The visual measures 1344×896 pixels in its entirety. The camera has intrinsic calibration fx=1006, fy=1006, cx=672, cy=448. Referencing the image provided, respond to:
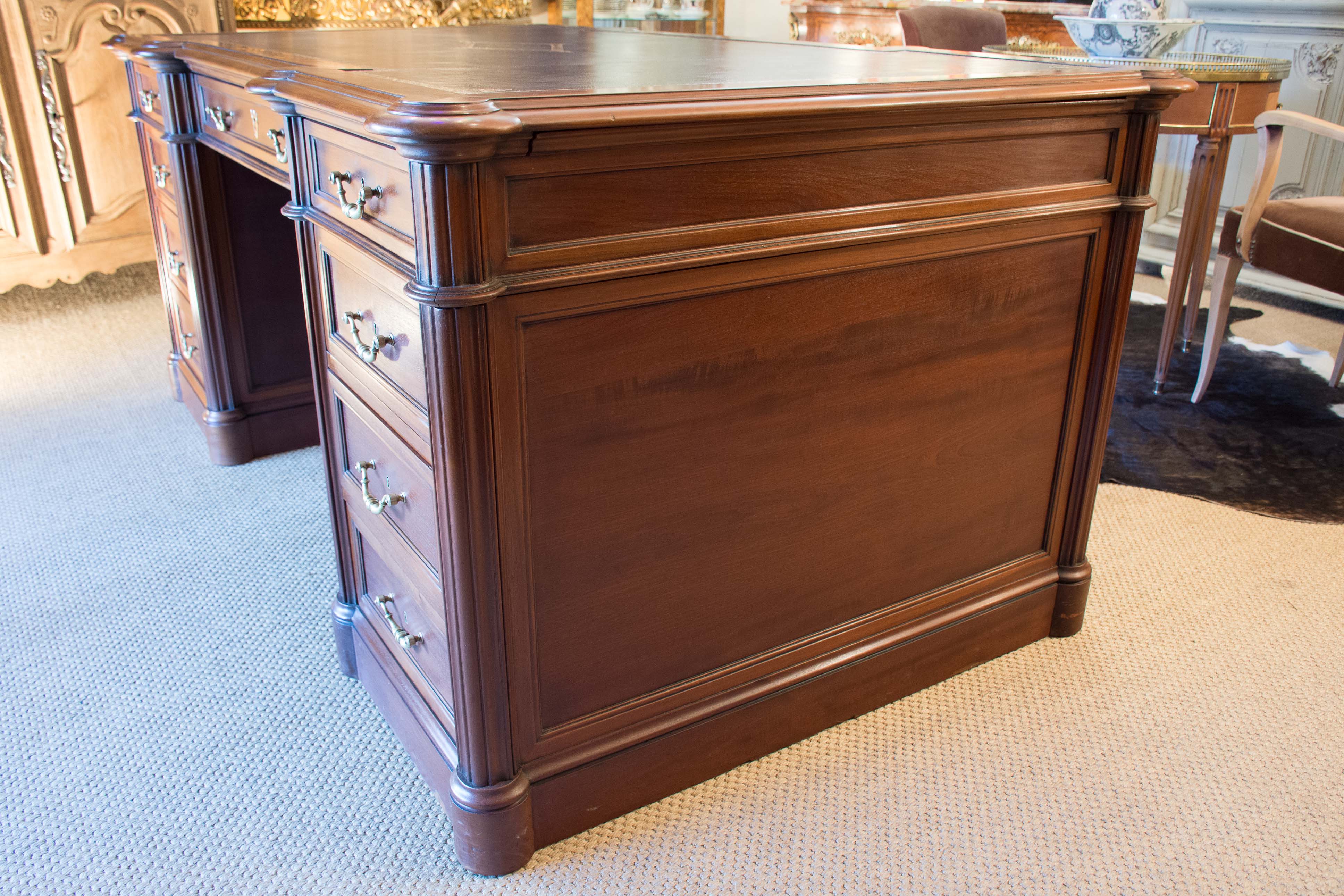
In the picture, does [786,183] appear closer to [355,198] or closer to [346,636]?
[355,198]

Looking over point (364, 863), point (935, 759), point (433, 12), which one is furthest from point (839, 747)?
point (433, 12)

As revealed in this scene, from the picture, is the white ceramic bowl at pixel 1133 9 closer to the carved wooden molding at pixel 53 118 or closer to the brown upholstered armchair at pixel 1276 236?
the brown upholstered armchair at pixel 1276 236

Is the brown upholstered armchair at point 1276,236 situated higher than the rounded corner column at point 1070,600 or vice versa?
the brown upholstered armchair at point 1276,236

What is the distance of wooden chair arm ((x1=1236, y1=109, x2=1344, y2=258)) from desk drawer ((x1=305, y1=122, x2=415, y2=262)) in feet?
7.33

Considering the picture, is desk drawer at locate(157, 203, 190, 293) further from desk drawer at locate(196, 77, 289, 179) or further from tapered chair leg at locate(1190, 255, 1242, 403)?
tapered chair leg at locate(1190, 255, 1242, 403)

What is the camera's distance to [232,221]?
2.29 metres

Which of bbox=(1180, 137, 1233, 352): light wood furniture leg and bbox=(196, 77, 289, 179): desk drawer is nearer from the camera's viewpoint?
bbox=(196, 77, 289, 179): desk drawer

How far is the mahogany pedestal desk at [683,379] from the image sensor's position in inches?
42.6

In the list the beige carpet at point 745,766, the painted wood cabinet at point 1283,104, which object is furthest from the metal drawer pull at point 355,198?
the painted wood cabinet at point 1283,104

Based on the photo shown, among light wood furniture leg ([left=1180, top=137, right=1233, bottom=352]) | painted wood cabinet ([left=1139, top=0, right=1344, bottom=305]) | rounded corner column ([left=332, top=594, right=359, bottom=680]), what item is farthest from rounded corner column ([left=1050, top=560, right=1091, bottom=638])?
painted wood cabinet ([left=1139, top=0, right=1344, bottom=305])

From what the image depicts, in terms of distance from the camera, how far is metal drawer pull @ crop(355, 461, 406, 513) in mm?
1316

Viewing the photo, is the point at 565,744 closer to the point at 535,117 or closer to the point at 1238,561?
the point at 535,117

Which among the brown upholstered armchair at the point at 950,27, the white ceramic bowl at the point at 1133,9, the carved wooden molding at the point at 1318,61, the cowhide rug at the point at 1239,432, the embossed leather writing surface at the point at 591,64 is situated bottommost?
the cowhide rug at the point at 1239,432

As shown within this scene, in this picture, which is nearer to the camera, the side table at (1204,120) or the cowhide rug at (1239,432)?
the cowhide rug at (1239,432)
